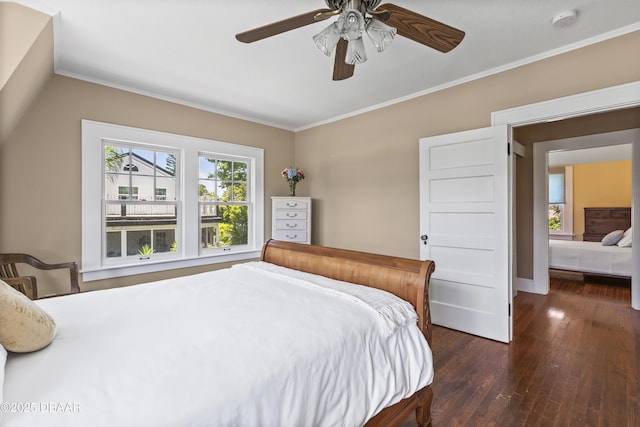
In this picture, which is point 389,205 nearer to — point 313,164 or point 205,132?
point 313,164

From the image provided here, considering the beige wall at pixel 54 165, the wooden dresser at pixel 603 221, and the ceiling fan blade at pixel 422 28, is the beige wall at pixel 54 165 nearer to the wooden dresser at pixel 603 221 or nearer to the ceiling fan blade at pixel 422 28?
the ceiling fan blade at pixel 422 28

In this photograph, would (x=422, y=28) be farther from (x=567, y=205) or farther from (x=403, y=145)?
(x=567, y=205)

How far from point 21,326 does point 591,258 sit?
659cm

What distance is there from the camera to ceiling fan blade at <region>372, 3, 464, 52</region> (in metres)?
1.48

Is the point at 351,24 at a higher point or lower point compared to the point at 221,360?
higher

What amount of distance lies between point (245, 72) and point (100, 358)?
105 inches

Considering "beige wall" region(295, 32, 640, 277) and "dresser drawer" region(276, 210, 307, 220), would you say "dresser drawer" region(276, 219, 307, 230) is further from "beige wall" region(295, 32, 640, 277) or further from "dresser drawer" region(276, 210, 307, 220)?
"beige wall" region(295, 32, 640, 277)

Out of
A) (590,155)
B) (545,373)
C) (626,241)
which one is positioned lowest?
(545,373)

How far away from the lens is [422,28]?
1.61 meters

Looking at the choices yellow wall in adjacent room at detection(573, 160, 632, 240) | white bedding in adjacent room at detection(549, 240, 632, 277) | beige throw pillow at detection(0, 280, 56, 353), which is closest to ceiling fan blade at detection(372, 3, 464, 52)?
beige throw pillow at detection(0, 280, 56, 353)

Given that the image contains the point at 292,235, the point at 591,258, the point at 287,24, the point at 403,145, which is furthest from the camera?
the point at 591,258

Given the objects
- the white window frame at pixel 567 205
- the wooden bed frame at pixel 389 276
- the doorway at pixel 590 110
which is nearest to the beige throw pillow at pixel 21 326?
the wooden bed frame at pixel 389 276

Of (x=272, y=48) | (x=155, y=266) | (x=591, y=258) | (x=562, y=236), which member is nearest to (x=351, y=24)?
(x=272, y=48)

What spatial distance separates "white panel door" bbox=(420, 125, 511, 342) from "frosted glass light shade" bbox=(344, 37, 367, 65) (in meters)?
1.72
